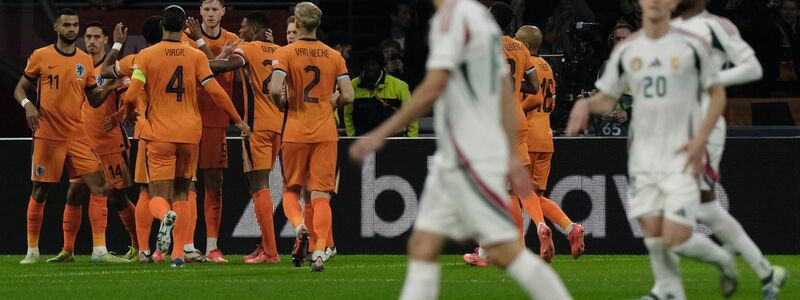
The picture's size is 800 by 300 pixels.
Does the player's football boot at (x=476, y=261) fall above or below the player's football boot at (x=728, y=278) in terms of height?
below

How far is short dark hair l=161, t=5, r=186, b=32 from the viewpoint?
13.8m

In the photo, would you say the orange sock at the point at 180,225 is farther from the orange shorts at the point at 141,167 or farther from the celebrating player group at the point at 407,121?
the orange shorts at the point at 141,167

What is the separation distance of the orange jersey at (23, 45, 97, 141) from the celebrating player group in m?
0.01

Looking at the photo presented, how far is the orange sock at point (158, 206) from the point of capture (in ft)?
45.8

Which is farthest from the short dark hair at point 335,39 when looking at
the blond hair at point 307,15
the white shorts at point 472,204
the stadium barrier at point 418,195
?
the white shorts at point 472,204

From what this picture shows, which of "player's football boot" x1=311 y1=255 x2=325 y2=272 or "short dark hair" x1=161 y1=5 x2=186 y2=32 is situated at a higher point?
"short dark hair" x1=161 y1=5 x2=186 y2=32

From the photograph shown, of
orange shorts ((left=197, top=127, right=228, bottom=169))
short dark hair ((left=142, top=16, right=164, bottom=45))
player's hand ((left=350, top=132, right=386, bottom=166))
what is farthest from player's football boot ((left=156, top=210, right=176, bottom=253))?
player's hand ((left=350, top=132, right=386, bottom=166))

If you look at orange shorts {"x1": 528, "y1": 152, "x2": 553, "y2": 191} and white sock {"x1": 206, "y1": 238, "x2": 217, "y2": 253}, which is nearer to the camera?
orange shorts {"x1": 528, "y1": 152, "x2": 553, "y2": 191}

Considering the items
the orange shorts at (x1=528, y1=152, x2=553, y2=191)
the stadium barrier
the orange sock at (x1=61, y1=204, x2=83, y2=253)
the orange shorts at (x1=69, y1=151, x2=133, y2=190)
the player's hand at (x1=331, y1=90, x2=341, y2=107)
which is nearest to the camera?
the player's hand at (x1=331, y1=90, x2=341, y2=107)

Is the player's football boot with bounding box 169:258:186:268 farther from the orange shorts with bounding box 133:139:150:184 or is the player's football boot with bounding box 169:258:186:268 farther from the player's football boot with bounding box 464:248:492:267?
the player's football boot with bounding box 464:248:492:267

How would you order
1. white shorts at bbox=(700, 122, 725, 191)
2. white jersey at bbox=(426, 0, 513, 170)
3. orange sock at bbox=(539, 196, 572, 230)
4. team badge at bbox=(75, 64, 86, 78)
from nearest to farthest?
white jersey at bbox=(426, 0, 513, 170) → white shorts at bbox=(700, 122, 725, 191) → orange sock at bbox=(539, 196, 572, 230) → team badge at bbox=(75, 64, 86, 78)

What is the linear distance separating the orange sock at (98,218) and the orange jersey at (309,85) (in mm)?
2774

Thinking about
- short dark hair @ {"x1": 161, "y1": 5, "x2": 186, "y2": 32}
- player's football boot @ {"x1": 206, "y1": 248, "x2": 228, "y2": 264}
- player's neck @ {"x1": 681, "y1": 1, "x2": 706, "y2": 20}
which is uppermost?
short dark hair @ {"x1": 161, "y1": 5, "x2": 186, "y2": 32}

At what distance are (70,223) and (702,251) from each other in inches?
319
